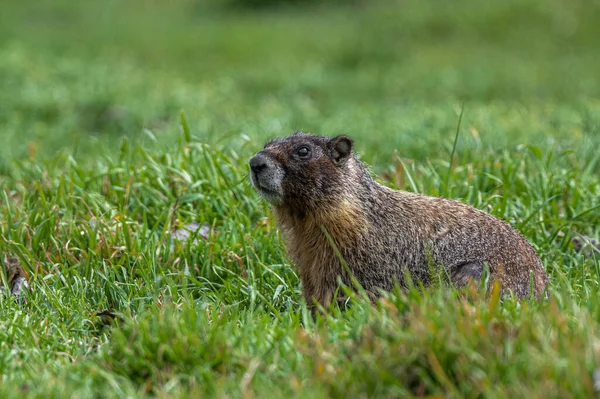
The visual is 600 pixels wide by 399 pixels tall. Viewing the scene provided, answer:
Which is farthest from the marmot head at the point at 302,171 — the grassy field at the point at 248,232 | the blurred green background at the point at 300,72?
the blurred green background at the point at 300,72

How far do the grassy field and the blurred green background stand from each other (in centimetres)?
6

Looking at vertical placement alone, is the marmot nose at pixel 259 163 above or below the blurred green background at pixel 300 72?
above

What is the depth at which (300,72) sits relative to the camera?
12.7 m

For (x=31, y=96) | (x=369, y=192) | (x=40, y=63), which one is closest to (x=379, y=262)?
(x=369, y=192)

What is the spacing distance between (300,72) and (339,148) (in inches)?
333

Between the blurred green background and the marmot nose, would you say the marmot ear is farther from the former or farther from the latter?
the blurred green background

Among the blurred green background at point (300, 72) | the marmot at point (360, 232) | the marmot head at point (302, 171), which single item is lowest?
the blurred green background at point (300, 72)

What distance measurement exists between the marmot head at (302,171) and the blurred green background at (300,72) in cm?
151

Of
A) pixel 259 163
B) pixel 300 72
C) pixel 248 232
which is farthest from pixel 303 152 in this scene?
pixel 300 72

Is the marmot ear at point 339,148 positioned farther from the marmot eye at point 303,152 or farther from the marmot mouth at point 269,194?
the marmot mouth at point 269,194

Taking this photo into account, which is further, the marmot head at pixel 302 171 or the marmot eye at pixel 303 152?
the marmot eye at pixel 303 152

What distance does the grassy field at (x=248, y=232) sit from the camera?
2.89 meters

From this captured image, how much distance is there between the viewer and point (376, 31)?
1480 centimetres

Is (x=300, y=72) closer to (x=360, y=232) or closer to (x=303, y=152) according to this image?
(x=303, y=152)
